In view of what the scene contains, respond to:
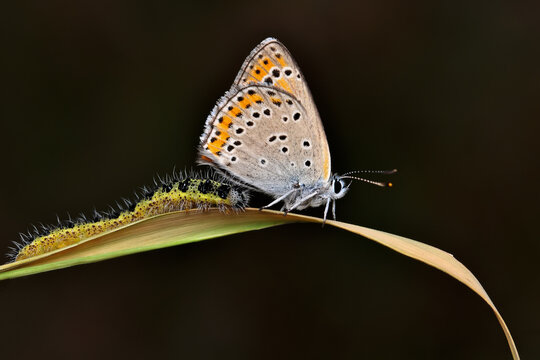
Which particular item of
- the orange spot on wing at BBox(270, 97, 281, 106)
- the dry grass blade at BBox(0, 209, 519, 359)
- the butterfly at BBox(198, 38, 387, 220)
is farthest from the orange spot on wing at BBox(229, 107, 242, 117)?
the dry grass blade at BBox(0, 209, 519, 359)

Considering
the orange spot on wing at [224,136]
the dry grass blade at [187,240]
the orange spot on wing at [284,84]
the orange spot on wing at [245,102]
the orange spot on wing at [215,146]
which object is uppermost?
the orange spot on wing at [284,84]

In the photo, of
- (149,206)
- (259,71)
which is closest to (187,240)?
(149,206)

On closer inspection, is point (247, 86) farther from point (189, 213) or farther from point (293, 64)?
point (189, 213)

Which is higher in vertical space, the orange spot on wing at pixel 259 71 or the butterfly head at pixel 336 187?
the orange spot on wing at pixel 259 71

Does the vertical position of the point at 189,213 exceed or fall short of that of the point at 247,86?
it falls short

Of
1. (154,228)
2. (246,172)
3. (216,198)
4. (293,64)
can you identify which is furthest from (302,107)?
(154,228)

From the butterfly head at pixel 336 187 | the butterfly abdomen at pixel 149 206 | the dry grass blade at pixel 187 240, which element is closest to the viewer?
the dry grass blade at pixel 187 240

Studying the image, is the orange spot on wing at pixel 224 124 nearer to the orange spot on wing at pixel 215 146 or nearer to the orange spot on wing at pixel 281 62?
the orange spot on wing at pixel 215 146

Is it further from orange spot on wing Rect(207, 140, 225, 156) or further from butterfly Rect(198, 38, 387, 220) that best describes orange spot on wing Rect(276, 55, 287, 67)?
orange spot on wing Rect(207, 140, 225, 156)

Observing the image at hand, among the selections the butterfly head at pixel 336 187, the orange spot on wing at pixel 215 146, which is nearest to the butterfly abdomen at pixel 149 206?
the orange spot on wing at pixel 215 146
